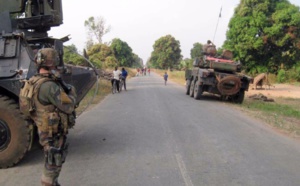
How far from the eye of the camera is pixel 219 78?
15273mm

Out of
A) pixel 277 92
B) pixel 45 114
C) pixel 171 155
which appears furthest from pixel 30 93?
pixel 277 92

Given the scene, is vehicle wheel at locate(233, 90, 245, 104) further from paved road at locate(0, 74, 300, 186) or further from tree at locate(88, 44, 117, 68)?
tree at locate(88, 44, 117, 68)

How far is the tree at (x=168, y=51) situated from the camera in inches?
3017

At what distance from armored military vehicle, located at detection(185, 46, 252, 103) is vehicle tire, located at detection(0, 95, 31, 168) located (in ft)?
35.4

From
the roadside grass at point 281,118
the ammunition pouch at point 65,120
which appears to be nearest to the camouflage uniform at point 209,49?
the roadside grass at point 281,118

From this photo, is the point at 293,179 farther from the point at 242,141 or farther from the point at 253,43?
the point at 253,43

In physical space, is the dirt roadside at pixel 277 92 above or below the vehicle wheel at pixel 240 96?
below

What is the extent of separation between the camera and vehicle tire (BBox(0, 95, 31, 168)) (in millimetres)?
5449

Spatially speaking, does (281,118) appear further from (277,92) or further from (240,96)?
(277,92)

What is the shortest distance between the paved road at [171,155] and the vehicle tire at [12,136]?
0.57 ft

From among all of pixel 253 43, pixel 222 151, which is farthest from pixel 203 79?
pixel 253 43

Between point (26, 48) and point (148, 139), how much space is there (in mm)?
3061

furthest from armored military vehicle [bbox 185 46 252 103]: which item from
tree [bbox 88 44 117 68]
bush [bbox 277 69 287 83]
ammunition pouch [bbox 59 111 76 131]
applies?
tree [bbox 88 44 117 68]

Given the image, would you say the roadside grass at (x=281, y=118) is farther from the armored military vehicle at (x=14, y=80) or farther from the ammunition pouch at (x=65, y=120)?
the ammunition pouch at (x=65, y=120)
